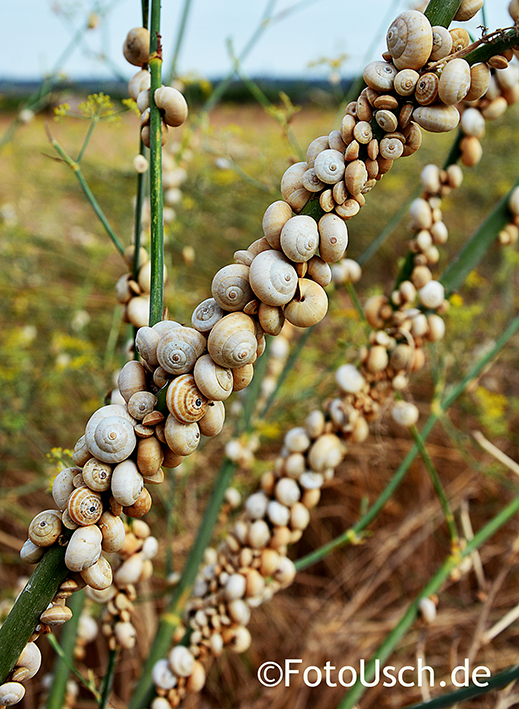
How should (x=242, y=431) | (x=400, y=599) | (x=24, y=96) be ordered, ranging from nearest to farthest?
(x=242, y=431) < (x=400, y=599) < (x=24, y=96)

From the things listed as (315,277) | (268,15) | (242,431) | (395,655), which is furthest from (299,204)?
(395,655)

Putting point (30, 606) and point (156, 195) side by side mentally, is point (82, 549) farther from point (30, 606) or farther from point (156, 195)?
point (156, 195)

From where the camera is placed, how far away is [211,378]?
0.59 ft

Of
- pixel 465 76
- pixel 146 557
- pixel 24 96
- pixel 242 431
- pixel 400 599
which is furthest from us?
pixel 24 96

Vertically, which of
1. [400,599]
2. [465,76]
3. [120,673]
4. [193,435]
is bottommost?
[120,673]

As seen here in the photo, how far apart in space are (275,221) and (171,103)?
7 centimetres

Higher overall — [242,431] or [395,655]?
[242,431]

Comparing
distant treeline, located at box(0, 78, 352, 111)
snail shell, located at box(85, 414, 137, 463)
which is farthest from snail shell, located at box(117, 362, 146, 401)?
distant treeline, located at box(0, 78, 352, 111)

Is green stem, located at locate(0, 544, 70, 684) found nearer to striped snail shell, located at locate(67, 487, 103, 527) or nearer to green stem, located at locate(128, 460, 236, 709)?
striped snail shell, located at locate(67, 487, 103, 527)

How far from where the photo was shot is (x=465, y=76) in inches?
7.2

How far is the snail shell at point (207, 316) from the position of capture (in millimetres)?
189

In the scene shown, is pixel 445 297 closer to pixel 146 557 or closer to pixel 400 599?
pixel 146 557

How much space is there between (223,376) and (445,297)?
25cm

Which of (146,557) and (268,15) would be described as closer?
(146,557)
